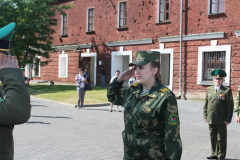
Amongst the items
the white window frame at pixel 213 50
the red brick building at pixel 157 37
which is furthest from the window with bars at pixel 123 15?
the white window frame at pixel 213 50

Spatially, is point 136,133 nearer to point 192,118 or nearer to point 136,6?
point 192,118

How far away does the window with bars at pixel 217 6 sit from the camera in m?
19.0

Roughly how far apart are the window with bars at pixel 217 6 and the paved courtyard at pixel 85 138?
872 centimetres

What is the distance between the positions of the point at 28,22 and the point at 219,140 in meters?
21.2

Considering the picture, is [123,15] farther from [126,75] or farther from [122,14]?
[126,75]

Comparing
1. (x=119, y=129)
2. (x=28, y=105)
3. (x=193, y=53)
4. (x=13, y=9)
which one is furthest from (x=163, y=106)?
(x=13, y=9)

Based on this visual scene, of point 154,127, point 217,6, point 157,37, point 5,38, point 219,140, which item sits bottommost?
point 219,140

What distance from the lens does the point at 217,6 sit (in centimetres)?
1919

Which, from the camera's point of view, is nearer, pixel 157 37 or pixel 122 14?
pixel 157 37

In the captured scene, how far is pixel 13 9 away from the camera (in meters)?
25.2

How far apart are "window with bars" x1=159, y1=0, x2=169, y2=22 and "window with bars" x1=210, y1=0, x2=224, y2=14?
335 centimetres

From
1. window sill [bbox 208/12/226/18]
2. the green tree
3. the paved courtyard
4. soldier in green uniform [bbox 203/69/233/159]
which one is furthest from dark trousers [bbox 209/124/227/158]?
the green tree

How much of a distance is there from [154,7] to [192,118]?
38.6 ft

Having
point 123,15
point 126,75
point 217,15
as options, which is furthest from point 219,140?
point 123,15
